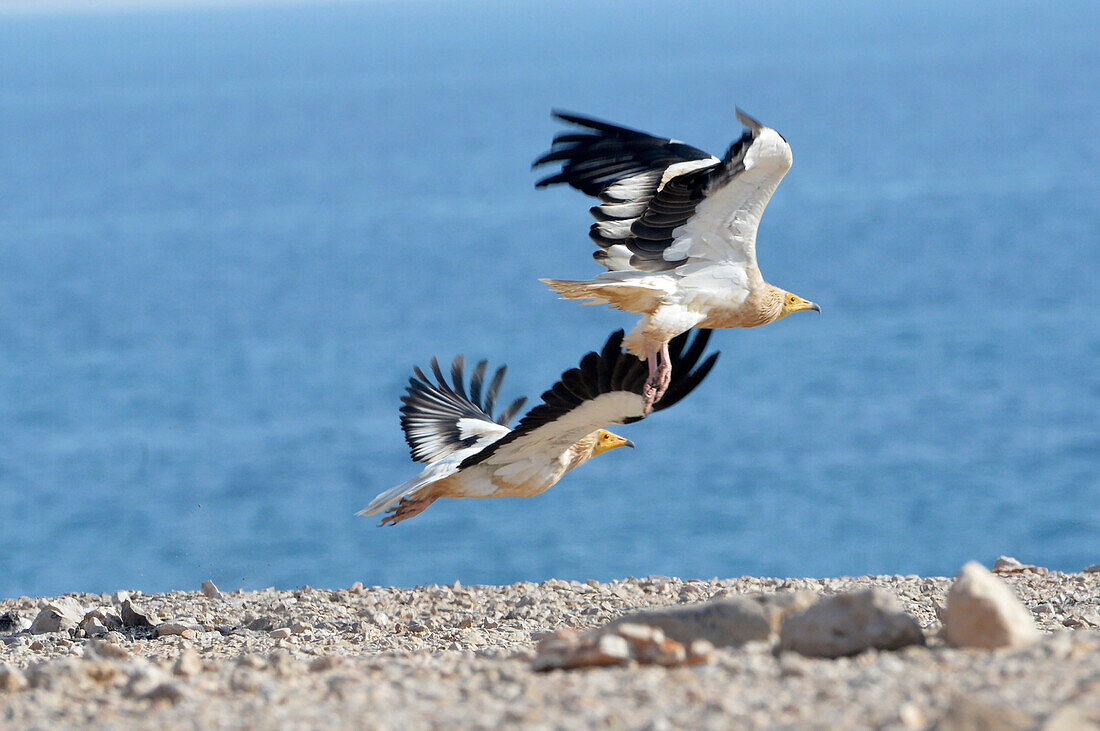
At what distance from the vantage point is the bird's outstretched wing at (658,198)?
29.5 feet

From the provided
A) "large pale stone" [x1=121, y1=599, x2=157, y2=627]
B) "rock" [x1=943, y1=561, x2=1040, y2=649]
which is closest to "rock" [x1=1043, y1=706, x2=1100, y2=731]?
"rock" [x1=943, y1=561, x2=1040, y2=649]

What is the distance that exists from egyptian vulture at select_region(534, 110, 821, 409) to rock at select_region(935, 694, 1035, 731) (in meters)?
4.90

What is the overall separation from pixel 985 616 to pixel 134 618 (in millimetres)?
5459

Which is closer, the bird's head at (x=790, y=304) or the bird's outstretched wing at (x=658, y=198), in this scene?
the bird's outstretched wing at (x=658, y=198)

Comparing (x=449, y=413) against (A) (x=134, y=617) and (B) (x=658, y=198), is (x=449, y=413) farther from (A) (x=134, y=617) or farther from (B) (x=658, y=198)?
(A) (x=134, y=617)

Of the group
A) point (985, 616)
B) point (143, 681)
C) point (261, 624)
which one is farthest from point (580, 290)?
point (143, 681)

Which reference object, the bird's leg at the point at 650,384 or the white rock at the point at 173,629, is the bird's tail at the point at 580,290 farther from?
the white rock at the point at 173,629

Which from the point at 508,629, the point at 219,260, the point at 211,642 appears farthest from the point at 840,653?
the point at 219,260

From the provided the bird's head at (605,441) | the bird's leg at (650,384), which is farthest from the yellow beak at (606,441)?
the bird's leg at (650,384)

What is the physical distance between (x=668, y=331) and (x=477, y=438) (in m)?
2.18

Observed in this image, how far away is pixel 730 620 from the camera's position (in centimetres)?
611

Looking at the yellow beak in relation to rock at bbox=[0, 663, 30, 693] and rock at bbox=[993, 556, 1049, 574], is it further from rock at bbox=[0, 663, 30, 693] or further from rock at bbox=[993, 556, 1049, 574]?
rock at bbox=[0, 663, 30, 693]

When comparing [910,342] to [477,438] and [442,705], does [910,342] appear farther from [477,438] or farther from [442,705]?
[442,705]

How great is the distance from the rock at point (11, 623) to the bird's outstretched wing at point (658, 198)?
4.40m
